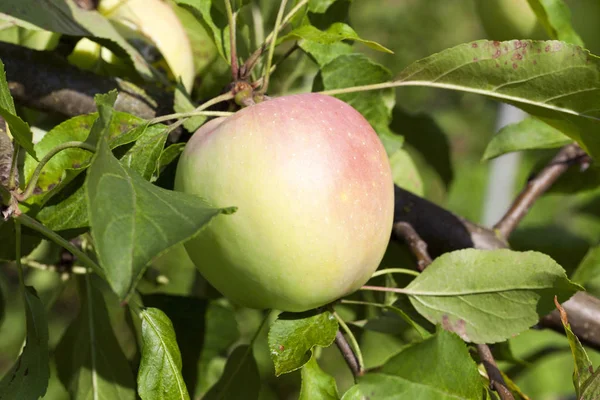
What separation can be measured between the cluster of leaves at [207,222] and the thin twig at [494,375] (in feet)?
0.05

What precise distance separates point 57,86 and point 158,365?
32cm

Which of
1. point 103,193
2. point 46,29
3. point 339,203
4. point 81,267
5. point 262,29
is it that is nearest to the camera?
point 103,193

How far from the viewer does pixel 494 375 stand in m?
0.55

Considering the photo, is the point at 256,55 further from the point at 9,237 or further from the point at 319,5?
the point at 9,237

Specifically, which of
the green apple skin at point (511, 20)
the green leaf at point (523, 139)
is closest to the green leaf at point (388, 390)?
the green leaf at point (523, 139)

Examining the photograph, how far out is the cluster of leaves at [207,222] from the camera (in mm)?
402

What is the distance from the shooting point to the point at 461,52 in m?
0.55

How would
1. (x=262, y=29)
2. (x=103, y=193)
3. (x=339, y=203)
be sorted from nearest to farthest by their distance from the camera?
(x=103, y=193) < (x=339, y=203) < (x=262, y=29)

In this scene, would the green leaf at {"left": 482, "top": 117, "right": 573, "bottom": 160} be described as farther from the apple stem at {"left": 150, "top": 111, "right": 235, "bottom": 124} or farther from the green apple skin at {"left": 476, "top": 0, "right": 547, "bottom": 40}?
the apple stem at {"left": 150, "top": 111, "right": 235, "bottom": 124}

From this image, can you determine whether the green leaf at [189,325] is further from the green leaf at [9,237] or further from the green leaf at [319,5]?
the green leaf at [319,5]

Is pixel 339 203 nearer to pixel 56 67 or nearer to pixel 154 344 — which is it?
pixel 154 344

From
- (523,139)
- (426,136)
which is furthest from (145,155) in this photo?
(426,136)

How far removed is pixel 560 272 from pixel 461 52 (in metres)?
0.18

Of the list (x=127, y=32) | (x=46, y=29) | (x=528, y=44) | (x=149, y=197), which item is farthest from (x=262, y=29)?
(x=149, y=197)
